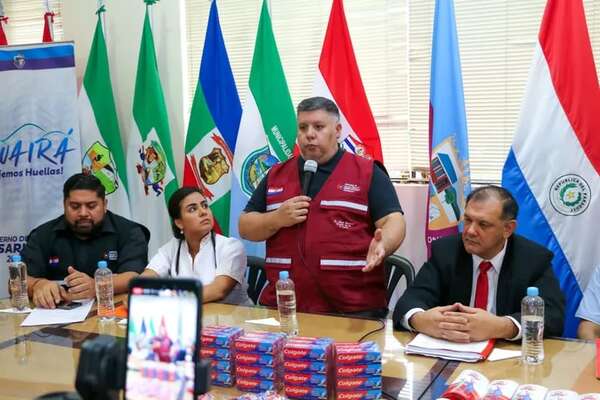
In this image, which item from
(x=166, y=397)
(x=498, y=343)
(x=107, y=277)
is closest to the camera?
(x=166, y=397)

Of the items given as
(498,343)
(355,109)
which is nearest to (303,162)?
(355,109)

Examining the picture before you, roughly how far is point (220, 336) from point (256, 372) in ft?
0.48

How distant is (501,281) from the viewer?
2.21m

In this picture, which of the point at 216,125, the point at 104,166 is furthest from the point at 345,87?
the point at 104,166

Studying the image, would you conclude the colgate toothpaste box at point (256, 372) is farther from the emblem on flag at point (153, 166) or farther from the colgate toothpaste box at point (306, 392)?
the emblem on flag at point (153, 166)

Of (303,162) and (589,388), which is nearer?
(589,388)

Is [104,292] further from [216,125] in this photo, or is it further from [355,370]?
[216,125]

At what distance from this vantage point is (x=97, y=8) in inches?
165

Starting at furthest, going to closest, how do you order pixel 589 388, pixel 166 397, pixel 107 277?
pixel 107 277
pixel 589 388
pixel 166 397

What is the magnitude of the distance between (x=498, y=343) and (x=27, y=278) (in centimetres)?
209

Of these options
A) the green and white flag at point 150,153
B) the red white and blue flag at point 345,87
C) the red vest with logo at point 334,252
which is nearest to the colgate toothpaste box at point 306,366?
the red vest with logo at point 334,252

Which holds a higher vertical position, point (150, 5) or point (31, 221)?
point (150, 5)

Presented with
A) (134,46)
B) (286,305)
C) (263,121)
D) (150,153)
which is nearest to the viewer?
(286,305)

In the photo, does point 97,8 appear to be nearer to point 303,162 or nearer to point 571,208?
point 303,162
